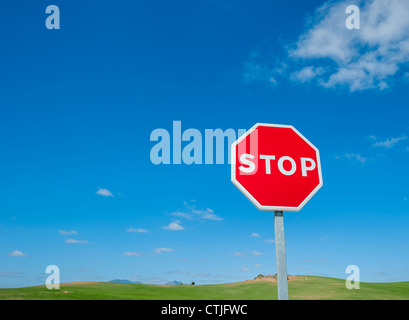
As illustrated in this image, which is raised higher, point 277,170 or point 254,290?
point 277,170

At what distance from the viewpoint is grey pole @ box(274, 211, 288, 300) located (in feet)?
9.64

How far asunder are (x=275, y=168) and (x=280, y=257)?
96 centimetres

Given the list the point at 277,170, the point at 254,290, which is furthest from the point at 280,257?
the point at 254,290

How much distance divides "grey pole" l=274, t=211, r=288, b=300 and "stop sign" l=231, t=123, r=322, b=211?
0.38 feet

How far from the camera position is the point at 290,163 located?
3.53 metres

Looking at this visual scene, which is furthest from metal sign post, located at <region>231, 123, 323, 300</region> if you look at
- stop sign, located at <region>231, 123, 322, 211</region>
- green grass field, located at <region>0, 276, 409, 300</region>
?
green grass field, located at <region>0, 276, 409, 300</region>

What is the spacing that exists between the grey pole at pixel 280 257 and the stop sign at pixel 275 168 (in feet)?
0.38

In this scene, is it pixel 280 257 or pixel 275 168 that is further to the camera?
pixel 275 168

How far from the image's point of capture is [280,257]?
121 inches

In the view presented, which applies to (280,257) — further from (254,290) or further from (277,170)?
(254,290)

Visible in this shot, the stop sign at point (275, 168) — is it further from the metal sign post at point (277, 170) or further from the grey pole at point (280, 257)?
the grey pole at point (280, 257)
